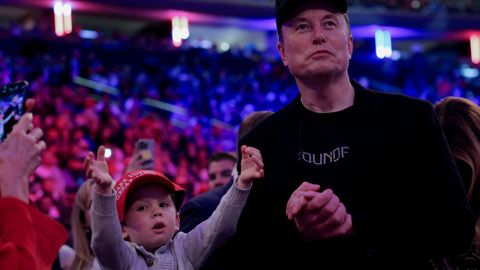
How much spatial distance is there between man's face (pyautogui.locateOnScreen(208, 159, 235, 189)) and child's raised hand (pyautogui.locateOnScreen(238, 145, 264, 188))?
1.95 metres

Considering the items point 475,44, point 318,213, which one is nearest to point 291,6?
point 318,213

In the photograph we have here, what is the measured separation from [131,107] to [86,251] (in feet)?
30.8

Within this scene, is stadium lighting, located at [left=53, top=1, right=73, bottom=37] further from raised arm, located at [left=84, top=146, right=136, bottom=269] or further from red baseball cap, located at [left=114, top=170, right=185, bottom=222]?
raised arm, located at [left=84, top=146, right=136, bottom=269]

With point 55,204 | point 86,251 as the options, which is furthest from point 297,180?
point 55,204

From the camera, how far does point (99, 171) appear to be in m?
1.80

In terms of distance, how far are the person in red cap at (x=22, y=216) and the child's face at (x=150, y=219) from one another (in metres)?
0.74

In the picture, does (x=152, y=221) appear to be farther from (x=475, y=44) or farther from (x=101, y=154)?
(x=475, y=44)

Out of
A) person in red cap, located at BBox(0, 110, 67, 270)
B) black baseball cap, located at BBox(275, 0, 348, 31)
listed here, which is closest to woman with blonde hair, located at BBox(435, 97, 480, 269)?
black baseball cap, located at BBox(275, 0, 348, 31)

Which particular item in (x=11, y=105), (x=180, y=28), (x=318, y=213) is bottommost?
(x=318, y=213)

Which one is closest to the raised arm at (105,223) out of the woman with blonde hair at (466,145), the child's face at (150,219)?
the child's face at (150,219)

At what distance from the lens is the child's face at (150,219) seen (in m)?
2.12

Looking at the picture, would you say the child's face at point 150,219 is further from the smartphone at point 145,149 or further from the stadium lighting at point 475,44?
the stadium lighting at point 475,44

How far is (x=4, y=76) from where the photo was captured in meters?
11.0

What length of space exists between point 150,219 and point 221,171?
167 centimetres
